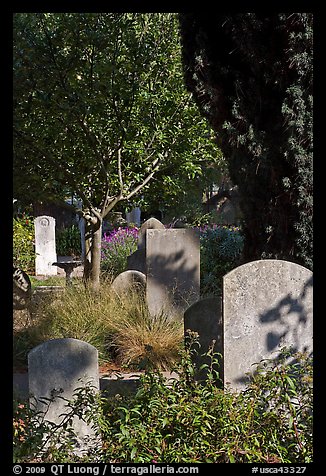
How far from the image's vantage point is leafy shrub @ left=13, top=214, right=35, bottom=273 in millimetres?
12484

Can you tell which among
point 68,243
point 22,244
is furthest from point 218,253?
point 68,243

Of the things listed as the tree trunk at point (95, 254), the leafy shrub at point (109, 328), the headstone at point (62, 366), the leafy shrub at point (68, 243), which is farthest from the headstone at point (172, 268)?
the leafy shrub at point (68, 243)

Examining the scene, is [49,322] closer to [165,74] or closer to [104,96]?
[104,96]

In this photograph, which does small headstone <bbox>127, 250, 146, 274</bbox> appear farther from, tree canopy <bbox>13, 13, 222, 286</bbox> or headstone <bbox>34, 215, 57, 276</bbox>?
headstone <bbox>34, 215, 57, 276</bbox>

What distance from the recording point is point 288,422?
3529 mm

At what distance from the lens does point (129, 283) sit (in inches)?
290

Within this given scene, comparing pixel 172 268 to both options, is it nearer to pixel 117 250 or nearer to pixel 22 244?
A: pixel 117 250

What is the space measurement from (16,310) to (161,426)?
4.02 metres

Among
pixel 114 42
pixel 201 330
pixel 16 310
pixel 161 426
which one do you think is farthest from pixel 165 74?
pixel 161 426

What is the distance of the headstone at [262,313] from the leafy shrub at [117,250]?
21.1 feet

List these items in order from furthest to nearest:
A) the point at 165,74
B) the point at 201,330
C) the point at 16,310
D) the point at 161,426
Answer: the point at 165,74
the point at 16,310
the point at 201,330
the point at 161,426

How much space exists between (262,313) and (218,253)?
6.54m

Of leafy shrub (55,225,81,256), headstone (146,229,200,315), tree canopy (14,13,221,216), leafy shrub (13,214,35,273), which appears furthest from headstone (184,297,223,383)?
leafy shrub (55,225,81,256)

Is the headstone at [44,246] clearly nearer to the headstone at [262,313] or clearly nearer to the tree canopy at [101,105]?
the tree canopy at [101,105]
